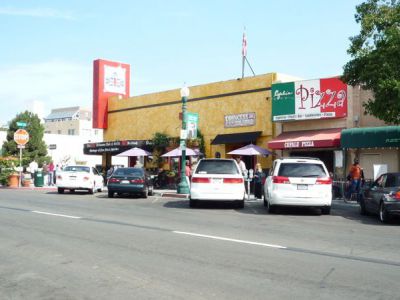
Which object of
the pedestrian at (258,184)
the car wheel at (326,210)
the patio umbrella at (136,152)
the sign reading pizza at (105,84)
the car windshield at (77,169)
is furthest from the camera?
the sign reading pizza at (105,84)

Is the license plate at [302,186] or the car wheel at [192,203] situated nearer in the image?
the license plate at [302,186]

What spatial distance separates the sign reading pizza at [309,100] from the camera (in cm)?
2447

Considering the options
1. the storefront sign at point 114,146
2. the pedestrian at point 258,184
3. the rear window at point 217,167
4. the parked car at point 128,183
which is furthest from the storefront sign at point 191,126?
the storefront sign at point 114,146

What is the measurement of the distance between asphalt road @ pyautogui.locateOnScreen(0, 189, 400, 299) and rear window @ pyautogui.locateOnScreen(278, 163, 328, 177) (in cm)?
168

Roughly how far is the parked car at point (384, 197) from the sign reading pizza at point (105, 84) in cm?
2549

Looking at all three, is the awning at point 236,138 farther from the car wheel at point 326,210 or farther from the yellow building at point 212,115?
the car wheel at point 326,210

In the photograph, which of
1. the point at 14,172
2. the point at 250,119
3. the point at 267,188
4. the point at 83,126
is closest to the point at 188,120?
the point at 250,119

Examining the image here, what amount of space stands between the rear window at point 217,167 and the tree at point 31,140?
42.6 metres

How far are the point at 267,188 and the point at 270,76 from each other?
1212cm

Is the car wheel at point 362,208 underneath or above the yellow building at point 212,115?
underneath

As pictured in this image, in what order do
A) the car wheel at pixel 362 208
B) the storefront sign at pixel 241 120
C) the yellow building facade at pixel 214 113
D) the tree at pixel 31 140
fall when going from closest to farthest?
the car wheel at pixel 362 208, the yellow building facade at pixel 214 113, the storefront sign at pixel 241 120, the tree at pixel 31 140

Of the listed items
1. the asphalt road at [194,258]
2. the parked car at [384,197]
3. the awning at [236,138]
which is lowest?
the asphalt road at [194,258]

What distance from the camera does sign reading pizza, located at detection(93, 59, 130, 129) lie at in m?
37.2

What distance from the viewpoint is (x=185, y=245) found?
924cm
